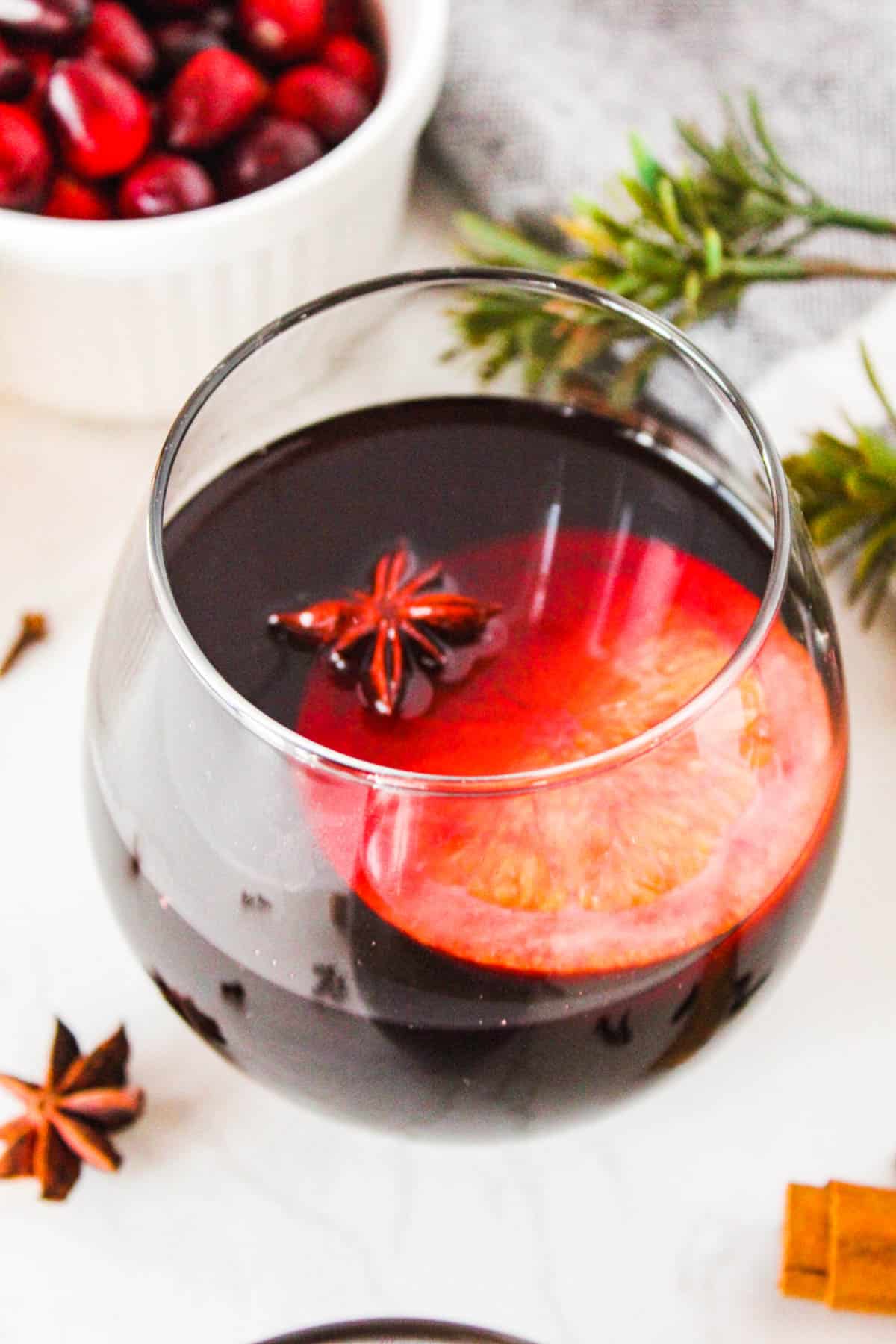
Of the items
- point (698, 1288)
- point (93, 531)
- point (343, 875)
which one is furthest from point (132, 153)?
point (698, 1288)

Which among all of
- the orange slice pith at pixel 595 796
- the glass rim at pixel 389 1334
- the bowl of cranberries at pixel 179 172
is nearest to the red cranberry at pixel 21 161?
the bowl of cranberries at pixel 179 172

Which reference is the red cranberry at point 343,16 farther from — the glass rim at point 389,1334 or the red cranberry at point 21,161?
the glass rim at point 389,1334

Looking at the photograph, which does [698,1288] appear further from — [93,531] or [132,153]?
[132,153]

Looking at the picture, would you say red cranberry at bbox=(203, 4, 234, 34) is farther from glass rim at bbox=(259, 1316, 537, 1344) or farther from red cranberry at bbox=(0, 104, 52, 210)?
glass rim at bbox=(259, 1316, 537, 1344)

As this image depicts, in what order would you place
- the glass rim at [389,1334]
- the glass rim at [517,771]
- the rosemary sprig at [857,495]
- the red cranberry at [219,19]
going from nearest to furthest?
1. the glass rim at [517,771]
2. the glass rim at [389,1334]
3. the rosemary sprig at [857,495]
4. the red cranberry at [219,19]

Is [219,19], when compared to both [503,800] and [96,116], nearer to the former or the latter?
[96,116]
